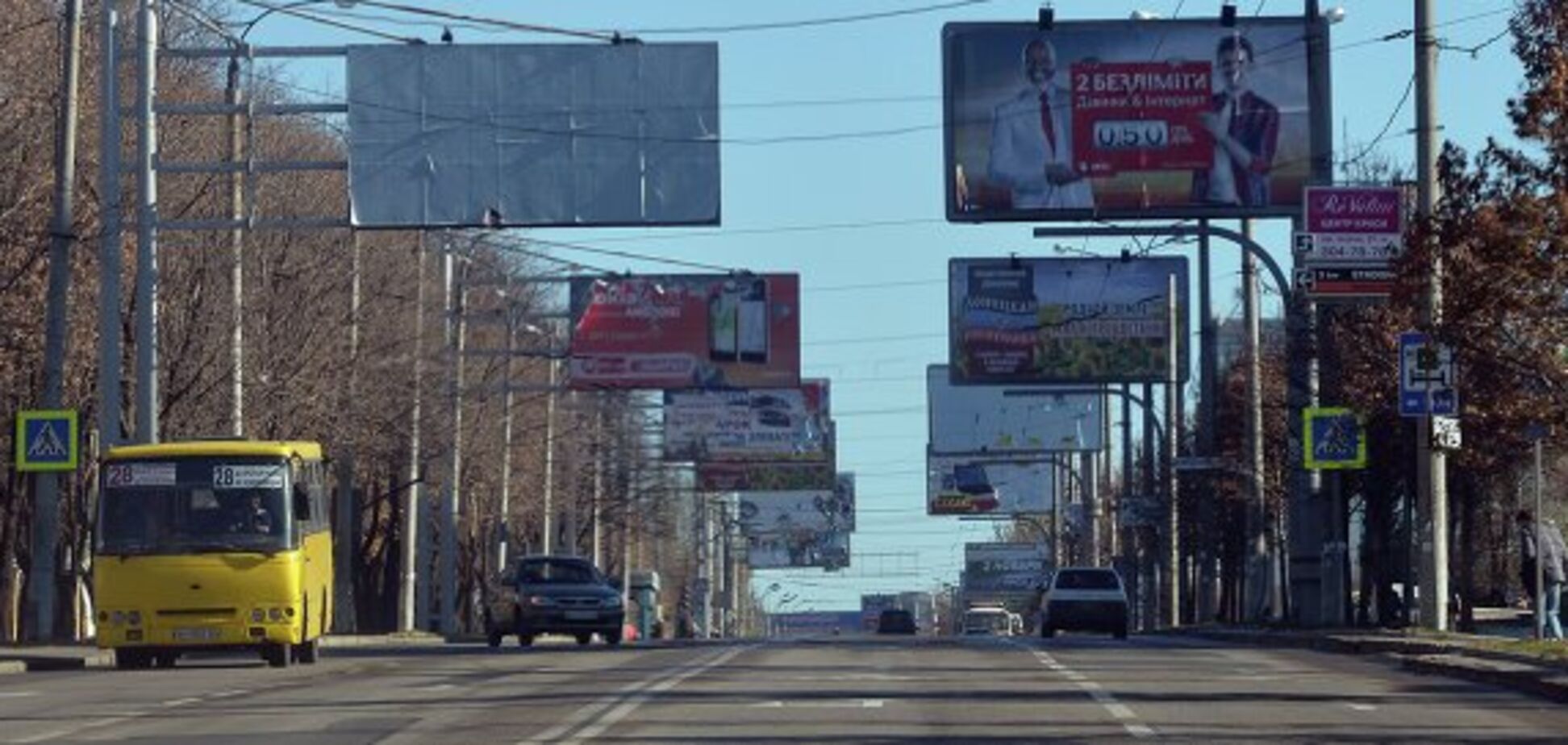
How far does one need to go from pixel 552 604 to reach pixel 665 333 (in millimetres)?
21582

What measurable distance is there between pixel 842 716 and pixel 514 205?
834 inches

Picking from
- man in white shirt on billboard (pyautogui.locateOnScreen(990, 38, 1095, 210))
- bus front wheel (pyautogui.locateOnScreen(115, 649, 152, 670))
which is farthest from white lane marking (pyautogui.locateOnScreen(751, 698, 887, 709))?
man in white shirt on billboard (pyautogui.locateOnScreen(990, 38, 1095, 210))

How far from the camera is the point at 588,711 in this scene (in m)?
23.6

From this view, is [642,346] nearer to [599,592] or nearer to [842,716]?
[599,592]

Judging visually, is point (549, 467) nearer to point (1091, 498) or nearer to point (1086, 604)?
point (1086, 604)

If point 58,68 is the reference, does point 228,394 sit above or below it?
below

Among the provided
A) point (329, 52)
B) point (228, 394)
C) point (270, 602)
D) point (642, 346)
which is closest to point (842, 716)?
point (270, 602)

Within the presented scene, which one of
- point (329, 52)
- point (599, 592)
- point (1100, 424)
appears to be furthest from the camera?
point (1100, 424)

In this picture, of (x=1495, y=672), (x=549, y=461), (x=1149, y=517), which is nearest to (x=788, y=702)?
(x=1495, y=672)

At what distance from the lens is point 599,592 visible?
167 ft

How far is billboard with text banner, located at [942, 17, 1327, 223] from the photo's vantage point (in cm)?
5303

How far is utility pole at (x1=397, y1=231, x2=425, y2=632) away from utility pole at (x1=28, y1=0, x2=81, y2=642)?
19660 millimetres

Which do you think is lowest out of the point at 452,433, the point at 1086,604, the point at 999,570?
the point at 999,570

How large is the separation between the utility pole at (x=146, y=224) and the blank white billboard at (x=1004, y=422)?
5555 cm
